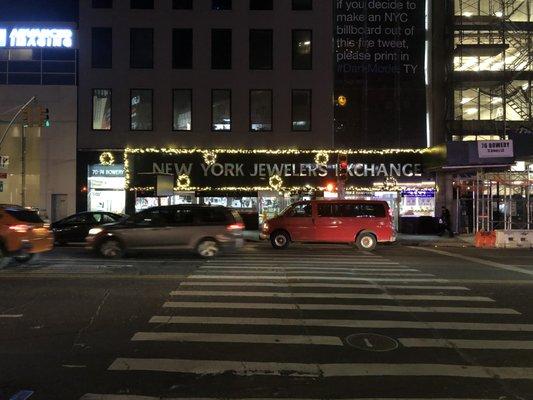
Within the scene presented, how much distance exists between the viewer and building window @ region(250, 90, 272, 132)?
31.1 meters

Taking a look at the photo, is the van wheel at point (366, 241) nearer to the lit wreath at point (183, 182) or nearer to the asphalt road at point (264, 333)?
the asphalt road at point (264, 333)

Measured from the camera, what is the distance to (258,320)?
28.0 ft

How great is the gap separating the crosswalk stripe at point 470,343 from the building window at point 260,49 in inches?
1005

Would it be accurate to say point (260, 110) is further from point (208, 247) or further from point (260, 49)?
point (208, 247)

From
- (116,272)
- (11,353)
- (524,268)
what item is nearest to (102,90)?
(116,272)

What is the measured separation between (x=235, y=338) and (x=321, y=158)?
945 inches

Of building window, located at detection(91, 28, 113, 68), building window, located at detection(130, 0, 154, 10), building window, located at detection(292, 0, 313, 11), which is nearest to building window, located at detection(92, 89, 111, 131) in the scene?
building window, located at detection(91, 28, 113, 68)

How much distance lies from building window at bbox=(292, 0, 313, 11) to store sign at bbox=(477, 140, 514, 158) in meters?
12.7

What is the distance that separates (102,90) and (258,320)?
25.0 meters

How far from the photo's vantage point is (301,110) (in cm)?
3109

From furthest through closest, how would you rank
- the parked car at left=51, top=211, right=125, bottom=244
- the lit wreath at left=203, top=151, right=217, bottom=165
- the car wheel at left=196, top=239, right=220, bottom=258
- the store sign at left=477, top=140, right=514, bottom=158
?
the lit wreath at left=203, top=151, right=217, bottom=165, the store sign at left=477, top=140, right=514, bottom=158, the parked car at left=51, top=211, right=125, bottom=244, the car wheel at left=196, top=239, right=220, bottom=258

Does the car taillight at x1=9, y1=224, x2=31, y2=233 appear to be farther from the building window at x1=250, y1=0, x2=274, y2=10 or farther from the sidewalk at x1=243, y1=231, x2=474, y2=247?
the building window at x1=250, y1=0, x2=274, y2=10

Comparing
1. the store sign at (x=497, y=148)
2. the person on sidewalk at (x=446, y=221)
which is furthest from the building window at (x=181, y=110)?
the store sign at (x=497, y=148)

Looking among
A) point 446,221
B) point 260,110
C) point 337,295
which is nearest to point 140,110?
point 260,110
